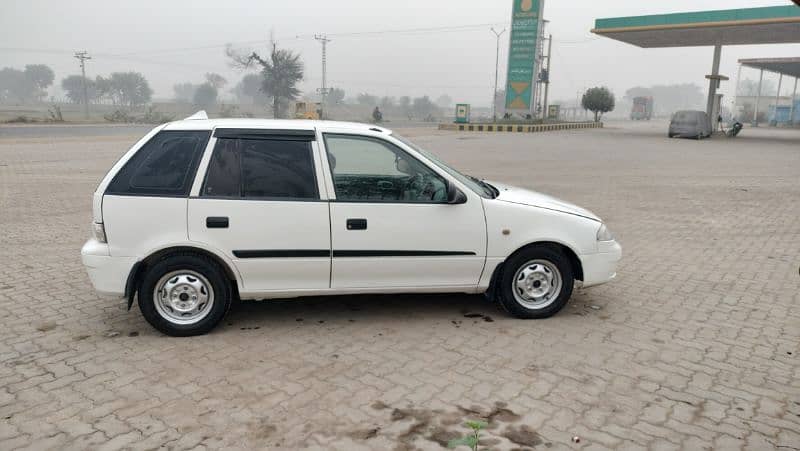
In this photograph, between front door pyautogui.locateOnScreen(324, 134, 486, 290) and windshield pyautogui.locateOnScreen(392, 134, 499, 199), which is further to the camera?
windshield pyautogui.locateOnScreen(392, 134, 499, 199)

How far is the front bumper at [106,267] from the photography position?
4.39m

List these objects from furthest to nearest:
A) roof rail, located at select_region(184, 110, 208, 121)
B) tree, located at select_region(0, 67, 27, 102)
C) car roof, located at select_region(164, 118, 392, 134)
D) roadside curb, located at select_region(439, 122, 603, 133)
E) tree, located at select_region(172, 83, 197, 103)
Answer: tree, located at select_region(172, 83, 197, 103) → tree, located at select_region(0, 67, 27, 102) → roadside curb, located at select_region(439, 122, 603, 133) → roof rail, located at select_region(184, 110, 208, 121) → car roof, located at select_region(164, 118, 392, 134)

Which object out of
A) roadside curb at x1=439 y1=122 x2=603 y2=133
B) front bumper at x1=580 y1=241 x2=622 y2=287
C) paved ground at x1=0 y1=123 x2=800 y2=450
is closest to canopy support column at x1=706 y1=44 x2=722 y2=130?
roadside curb at x1=439 y1=122 x2=603 y2=133

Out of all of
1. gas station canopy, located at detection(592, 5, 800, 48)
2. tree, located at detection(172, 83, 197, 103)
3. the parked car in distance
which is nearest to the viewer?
gas station canopy, located at detection(592, 5, 800, 48)

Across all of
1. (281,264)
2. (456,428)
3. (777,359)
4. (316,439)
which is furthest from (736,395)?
(281,264)

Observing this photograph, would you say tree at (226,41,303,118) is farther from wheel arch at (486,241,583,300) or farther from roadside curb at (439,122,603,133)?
wheel arch at (486,241,583,300)

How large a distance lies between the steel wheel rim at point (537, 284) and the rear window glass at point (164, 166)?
107 inches

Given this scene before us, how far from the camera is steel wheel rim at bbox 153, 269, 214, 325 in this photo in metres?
Result: 4.48

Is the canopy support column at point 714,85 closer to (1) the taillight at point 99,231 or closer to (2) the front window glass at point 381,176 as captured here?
(2) the front window glass at point 381,176

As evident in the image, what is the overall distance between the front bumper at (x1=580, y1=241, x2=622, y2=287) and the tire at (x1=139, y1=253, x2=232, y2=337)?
292cm

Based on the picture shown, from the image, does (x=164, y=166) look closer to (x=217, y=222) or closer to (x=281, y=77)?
(x=217, y=222)

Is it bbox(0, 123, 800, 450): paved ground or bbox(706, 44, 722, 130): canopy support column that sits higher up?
bbox(706, 44, 722, 130): canopy support column

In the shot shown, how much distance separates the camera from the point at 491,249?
477 centimetres

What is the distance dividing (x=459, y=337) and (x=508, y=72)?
39.2 metres
